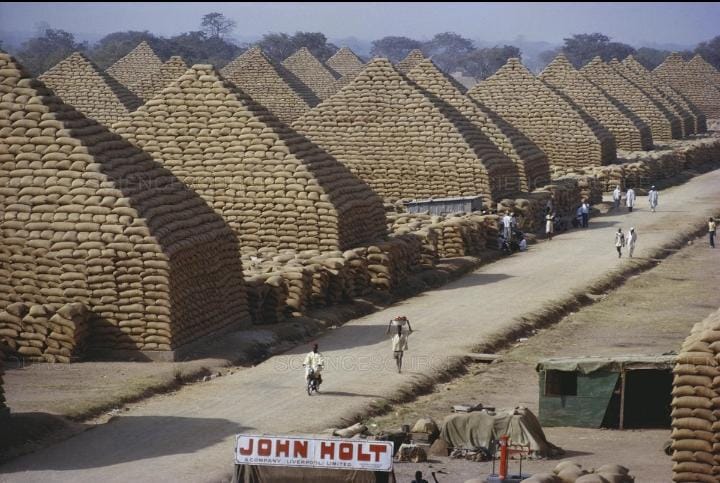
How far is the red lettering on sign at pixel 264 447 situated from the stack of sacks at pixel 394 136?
2625 centimetres

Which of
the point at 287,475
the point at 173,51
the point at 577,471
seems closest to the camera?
the point at 287,475

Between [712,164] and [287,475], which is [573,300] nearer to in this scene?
[287,475]

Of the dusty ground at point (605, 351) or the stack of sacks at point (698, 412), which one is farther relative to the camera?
the dusty ground at point (605, 351)

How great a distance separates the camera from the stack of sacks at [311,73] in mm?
70188

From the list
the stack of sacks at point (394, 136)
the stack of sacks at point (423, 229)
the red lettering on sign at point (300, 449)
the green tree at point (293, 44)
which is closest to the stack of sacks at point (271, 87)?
the stack of sacks at point (394, 136)

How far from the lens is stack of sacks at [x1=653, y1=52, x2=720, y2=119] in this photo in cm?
9256

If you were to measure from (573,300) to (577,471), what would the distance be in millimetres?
13640

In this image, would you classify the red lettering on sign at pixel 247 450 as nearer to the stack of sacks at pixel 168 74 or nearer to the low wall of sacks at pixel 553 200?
the low wall of sacks at pixel 553 200

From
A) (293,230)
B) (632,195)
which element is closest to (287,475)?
(293,230)

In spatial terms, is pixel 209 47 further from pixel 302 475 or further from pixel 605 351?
pixel 302 475

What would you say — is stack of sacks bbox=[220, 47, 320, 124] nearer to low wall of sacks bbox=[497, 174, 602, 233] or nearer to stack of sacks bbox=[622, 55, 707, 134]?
low wall of sacks bbox=[497, 174, 602, 233]

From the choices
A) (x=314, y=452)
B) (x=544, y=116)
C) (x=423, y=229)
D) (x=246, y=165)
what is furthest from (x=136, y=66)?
(x=314, y=452)

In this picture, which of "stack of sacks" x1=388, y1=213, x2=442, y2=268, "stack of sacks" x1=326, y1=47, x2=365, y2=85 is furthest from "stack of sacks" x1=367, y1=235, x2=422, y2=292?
"stack of sacks" x1=326, y1=47, x2=365, y2=85

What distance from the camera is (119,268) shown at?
22.5 metres
